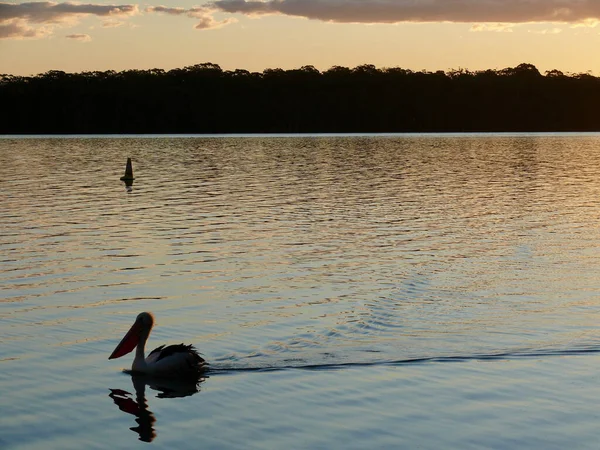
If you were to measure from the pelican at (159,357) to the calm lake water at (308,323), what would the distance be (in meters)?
0.28

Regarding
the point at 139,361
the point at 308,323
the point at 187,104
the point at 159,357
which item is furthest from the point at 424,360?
the point at 187,104

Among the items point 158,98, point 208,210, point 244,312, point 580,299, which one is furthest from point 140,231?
point 158,98

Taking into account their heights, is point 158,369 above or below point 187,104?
below

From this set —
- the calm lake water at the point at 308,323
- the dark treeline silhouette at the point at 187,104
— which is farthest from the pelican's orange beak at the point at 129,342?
the dark treeline silhouette at the point at 187,104

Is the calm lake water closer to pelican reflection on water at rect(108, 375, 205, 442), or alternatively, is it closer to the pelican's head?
pelican reflection on water at rect(108, 375, 205, 442)

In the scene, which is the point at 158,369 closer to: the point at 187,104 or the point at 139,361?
the point at 139,361

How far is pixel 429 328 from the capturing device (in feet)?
53.7

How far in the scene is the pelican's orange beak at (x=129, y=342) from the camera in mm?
14164

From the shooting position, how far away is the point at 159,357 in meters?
13.7

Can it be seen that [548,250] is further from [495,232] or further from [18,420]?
[18,420]

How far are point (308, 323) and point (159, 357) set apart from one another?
3696 millimetres

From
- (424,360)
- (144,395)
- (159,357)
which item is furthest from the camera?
(424,360)

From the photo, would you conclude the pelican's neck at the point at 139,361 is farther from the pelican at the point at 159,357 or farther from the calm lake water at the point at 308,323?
the calm lake water at the point at 308,323

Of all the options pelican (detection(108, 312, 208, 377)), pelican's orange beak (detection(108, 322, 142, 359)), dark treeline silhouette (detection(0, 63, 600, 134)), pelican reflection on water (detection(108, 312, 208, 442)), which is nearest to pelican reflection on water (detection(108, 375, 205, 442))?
pelican reflection on water (detection(108, 312, 208, 442))
